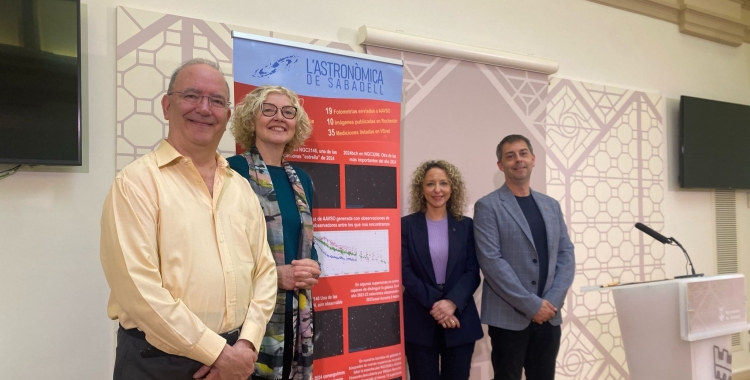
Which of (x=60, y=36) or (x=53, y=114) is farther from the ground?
(x=60, y=36)

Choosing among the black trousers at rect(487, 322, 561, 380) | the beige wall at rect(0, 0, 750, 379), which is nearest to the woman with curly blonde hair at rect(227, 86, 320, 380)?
the beige wall at rect(0, 0, 750, 379)

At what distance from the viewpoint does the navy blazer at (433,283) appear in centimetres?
229

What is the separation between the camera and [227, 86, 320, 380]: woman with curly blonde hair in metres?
1.73

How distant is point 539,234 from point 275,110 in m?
1.53

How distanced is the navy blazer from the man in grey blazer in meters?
0.10

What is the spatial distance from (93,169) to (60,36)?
598 mm

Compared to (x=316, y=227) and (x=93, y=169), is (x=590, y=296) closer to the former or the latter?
(x=316, y=227)

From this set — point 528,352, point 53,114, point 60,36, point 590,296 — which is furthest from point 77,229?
point 590,296

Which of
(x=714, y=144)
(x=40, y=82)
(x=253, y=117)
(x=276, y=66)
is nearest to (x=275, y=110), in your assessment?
(x=253, y=117)

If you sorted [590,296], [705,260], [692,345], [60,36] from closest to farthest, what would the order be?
[692,345] → [60,36] → [590,296] → [705,260]

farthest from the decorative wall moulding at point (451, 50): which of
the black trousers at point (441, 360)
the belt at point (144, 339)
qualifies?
the belt at point (144, 339)

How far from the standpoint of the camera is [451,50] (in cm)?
299

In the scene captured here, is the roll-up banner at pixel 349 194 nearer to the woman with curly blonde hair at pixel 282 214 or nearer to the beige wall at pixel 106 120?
the woman with curly blonde hair at pixel 282 214

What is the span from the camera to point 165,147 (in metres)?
1.42
